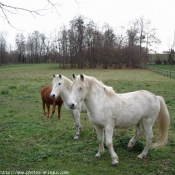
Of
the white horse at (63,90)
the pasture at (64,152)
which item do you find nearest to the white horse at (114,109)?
the pasture at (64,152)

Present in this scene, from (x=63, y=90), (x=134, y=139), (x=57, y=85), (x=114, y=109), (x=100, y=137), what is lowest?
(x=134, y=139)

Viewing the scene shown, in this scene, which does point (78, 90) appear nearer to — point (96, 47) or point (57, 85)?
point (57, 85)

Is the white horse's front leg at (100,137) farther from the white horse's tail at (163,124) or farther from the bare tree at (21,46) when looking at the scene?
the bare tree at (21,46)

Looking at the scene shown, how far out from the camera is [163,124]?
4961 mm

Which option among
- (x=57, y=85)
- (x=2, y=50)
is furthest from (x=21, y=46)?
(x=57, y=85)

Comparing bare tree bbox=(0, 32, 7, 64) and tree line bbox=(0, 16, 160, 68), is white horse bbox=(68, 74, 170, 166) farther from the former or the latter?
bare tree bbox=(0, 32, 7, 64)

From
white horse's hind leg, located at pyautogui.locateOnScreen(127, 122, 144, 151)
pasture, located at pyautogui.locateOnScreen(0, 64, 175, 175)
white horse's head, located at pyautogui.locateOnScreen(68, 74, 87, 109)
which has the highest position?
white horse's head, located at pyautogui.locateOnScreen(68, 74, 87, 109)

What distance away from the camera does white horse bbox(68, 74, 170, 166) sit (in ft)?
14.1

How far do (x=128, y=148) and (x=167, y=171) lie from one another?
1165mm

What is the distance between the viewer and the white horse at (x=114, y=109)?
169 inches

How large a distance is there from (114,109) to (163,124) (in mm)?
1346

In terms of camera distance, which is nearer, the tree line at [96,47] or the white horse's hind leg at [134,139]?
the white horse's hind leg at [134,139]

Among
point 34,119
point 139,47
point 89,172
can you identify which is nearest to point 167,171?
point 89,172

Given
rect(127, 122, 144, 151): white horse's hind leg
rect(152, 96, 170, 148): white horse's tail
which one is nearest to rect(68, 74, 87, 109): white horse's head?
rect(127, 122, 144, 151): white horse's hind leg
